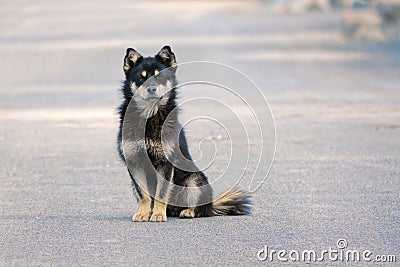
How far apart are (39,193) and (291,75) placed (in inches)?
546

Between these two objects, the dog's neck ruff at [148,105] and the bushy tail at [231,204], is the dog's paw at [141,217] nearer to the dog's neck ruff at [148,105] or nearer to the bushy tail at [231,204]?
the bushy tail at [231,204]

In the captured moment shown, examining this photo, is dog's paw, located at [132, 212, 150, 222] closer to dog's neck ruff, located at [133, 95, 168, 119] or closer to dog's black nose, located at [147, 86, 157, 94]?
dog's neck ruff, located at [133, 95, 168, 119]

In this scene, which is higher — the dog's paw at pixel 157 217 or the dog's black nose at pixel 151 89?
the dog's black nose at pixel 151 89

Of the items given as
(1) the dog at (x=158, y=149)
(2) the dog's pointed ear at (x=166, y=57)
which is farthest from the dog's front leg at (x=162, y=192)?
(2) the dog's pointed ear at (x=166, y=57)

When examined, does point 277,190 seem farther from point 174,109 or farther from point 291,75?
point 291,75

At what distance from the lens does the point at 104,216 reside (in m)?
8.28

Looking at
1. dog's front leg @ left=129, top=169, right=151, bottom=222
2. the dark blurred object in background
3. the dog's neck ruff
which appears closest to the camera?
dog's front leg @ left=129, top=169, right=151, bottom=222

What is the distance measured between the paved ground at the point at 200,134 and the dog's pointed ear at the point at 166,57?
1.20 m

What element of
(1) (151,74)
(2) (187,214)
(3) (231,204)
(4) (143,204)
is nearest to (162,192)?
(4) (143,204)

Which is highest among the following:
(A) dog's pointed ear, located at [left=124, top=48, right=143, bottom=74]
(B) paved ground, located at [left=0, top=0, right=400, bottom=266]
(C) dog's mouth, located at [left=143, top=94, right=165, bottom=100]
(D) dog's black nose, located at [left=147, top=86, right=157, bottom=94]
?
(A) dog's pointed ear, located at [left=124, top=48, right=143, bottom=74]

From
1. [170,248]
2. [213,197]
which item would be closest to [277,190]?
[213,197]

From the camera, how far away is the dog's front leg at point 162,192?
25.8ft

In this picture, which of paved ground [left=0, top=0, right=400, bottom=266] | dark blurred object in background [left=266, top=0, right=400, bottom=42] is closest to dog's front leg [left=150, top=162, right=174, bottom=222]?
paved ground [left=0, top=0, right=400, bottom=266]

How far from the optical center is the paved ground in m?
7.13
